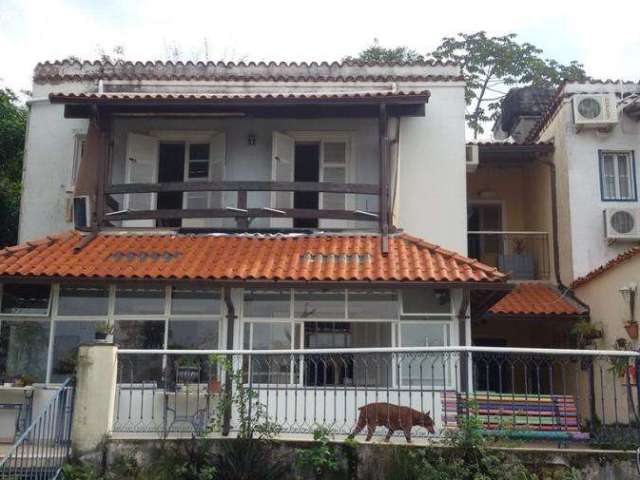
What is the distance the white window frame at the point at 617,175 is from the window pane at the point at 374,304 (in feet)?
20.7

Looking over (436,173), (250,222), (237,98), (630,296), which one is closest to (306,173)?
(250,222)

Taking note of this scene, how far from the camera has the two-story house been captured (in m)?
11.9

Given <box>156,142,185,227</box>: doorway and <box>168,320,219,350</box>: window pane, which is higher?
<box>156,142,185,227</box>: doorway

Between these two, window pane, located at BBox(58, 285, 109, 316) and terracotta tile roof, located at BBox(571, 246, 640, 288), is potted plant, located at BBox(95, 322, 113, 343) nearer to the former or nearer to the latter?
window pane, located at BBox(58, 285, 109, 316)

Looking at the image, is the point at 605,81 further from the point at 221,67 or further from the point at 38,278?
the point at 38,278

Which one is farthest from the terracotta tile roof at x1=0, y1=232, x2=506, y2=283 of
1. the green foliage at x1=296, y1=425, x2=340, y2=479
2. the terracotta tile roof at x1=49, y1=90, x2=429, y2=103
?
the green foliage at x1=296, y1=425, x2=340, y2=479

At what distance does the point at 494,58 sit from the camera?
30.1 meters

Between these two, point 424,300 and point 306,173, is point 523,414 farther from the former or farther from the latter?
point 306,173

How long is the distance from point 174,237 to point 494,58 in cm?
2022

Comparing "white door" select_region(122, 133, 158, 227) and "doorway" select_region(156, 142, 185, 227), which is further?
"doorway" select_region(156, 142, 185, 227)

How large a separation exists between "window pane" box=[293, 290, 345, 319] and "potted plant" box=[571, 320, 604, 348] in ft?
16.8

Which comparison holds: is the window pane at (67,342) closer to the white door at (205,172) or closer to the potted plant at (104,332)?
the potted plant at (104,332)

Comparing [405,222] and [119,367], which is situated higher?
[405,222]

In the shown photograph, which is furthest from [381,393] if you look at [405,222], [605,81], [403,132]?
[605,81]
